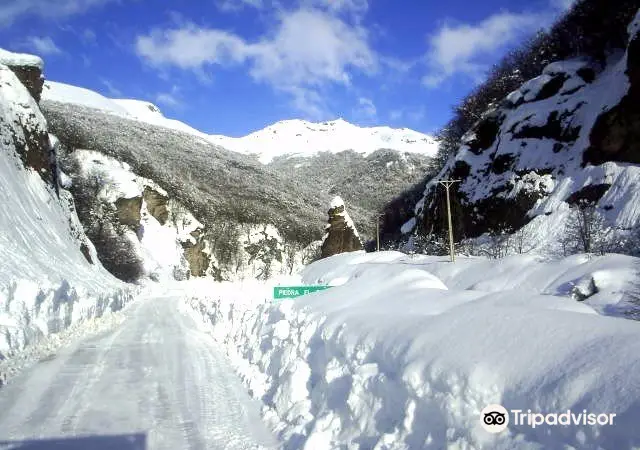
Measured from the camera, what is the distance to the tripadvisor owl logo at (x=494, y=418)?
152 inches

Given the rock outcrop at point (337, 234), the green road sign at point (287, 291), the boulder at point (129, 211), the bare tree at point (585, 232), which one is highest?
the boulder at point (129, 211)

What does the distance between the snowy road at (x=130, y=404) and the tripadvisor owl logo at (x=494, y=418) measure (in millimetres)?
2925

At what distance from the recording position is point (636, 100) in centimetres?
2655

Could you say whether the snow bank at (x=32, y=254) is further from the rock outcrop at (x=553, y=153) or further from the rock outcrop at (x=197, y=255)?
the rock outcrop at (x=197, y=255)

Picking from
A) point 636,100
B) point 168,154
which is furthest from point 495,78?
point 168,154

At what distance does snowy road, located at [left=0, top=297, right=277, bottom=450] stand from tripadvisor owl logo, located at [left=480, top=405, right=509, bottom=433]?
115 inches

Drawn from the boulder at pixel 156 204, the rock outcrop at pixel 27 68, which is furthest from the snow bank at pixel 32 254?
the boulder at pixel 156 204

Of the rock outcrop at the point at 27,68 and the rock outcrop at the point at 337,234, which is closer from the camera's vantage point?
the rock outcrop at the point at 27,68

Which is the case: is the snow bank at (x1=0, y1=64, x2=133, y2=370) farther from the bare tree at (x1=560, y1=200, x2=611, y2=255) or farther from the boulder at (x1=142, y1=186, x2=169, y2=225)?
the boulder at (x1=142, y1=186, x2=169, y2=225)

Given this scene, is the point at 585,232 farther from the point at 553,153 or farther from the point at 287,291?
the point at 287,291

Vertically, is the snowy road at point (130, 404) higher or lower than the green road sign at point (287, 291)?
lower

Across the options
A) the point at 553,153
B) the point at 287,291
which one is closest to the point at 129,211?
the point at 553,153

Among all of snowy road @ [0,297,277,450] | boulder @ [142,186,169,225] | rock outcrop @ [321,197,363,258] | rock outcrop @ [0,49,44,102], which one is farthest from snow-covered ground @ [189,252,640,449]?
boulder @ [142,186,169,225]

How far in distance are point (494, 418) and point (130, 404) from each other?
5.56 meters
